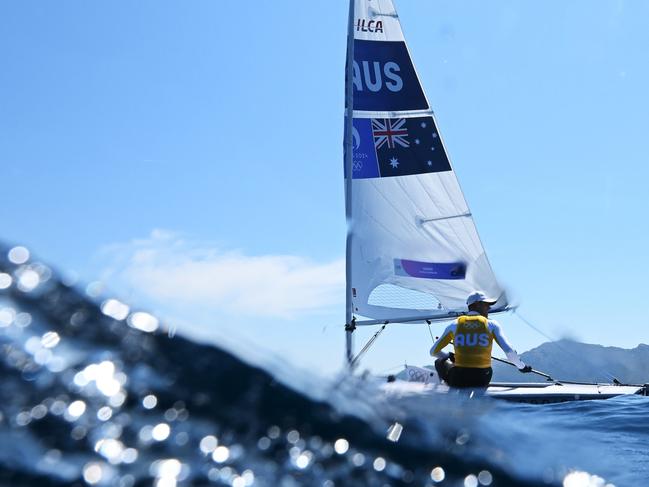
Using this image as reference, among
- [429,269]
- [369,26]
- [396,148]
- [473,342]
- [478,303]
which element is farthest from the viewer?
[369,26]

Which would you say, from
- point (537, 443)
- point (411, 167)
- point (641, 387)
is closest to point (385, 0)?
point (411, 167)

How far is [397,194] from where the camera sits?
529 inches

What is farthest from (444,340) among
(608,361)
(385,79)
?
(608,361)

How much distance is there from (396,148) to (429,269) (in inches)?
114

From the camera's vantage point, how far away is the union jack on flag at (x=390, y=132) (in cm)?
1363

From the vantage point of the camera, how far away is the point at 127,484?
95cm

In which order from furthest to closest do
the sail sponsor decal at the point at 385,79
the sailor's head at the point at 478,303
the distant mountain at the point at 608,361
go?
the distant mountain at the point at 608,361, the sail sponsor decal at the point at 385,79, the sailor's head at the point at 478,303

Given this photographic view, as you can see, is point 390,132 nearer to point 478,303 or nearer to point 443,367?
point 478,303

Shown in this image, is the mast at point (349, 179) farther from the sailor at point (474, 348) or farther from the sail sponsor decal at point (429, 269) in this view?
the sailor at point (474, 348)

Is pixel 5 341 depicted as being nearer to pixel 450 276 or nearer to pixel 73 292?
pixel 73 292

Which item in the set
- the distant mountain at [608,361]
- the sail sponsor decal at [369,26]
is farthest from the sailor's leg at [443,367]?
the distant mountain at [608,361]

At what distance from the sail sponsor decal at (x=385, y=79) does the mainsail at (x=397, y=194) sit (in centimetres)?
2

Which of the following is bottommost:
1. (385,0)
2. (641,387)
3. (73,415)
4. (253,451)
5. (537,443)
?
(641,387)

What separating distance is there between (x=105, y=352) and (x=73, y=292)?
0.74ft
